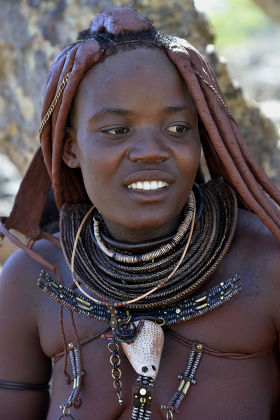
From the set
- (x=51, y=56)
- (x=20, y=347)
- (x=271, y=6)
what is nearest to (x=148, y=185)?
(x=20, y=347)

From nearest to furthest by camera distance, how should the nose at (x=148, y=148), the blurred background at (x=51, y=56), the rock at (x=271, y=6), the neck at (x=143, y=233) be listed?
the nose at (x=148, y=148) → the neck at (x=143, y=233) → the blurred background at (x=51, y=56) → the rock at (x=271, y=6)

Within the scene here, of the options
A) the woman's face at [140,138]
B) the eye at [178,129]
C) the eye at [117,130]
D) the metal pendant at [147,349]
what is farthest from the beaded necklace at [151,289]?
the eye at [117,130]

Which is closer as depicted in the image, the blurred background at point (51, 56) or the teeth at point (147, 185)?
the teeth at point (147, 185)

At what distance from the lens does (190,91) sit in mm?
2555

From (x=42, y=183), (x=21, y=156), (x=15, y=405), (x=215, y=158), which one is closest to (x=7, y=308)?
(x=15, y=405)

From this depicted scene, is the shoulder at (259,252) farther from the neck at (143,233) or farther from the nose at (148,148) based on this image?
the nose at (148,148)

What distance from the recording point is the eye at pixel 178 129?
259cm

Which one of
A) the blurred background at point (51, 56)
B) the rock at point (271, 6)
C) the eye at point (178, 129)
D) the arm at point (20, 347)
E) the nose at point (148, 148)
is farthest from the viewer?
the rock at point (271, 6)

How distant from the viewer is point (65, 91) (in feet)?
8.79

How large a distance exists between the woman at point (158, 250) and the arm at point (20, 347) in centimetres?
18

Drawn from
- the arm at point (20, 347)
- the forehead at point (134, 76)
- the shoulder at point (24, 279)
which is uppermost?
the forehead at point (134, 76)

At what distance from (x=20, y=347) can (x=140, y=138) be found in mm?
1111

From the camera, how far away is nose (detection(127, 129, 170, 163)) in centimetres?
248

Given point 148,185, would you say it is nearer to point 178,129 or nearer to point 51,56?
point 178,129
